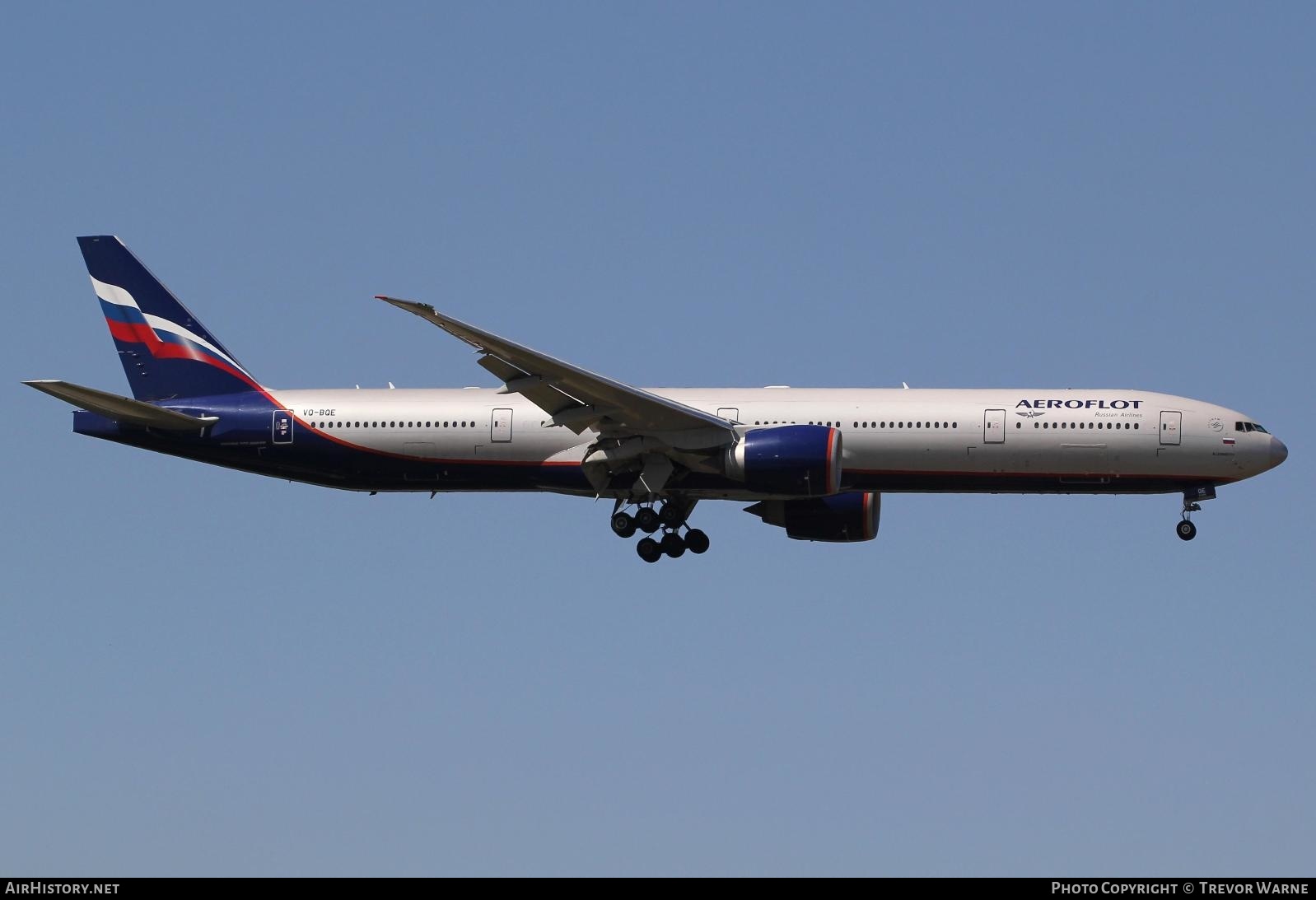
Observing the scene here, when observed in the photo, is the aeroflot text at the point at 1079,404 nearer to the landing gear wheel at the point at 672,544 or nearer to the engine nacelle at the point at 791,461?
the engine nacelle at the point at 791,461

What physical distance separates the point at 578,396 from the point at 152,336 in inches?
508

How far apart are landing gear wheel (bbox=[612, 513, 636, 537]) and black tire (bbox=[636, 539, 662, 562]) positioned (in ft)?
1.44

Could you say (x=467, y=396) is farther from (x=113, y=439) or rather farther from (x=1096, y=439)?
(x=1096, y=439)

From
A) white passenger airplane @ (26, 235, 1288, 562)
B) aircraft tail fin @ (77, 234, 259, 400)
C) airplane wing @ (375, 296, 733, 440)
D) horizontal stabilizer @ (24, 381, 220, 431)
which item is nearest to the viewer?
airplane wing @ (375, 296, 733, 440)

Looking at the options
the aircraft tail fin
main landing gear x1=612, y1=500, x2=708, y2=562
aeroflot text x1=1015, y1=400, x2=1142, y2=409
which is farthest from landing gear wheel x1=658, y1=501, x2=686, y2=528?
the aircraft tail fin

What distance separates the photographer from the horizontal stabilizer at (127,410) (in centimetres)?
4825

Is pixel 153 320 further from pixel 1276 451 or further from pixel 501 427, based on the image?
pixel 1276 451

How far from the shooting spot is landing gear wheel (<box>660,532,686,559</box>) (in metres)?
49.5

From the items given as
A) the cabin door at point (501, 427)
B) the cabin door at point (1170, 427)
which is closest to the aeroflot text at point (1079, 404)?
the cabin door at point (1170, 427)

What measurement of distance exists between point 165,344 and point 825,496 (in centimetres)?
1757

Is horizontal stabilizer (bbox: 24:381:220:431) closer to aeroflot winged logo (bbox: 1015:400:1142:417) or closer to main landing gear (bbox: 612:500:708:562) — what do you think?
main landing gear (bbox: 612:500:708:562)

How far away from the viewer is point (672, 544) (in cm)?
4947
